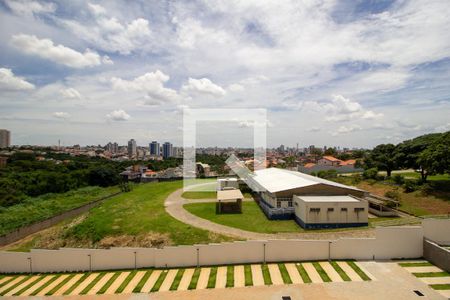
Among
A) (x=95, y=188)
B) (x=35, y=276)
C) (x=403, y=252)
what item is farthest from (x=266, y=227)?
(x=95, y=188)

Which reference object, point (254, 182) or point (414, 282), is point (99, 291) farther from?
point (254, 182)

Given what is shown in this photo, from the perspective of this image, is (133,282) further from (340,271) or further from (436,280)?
(436,280)

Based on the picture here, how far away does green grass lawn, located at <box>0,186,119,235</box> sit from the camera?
2956 cm

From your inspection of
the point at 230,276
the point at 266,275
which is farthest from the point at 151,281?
the point at 266,275

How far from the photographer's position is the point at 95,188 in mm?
48250

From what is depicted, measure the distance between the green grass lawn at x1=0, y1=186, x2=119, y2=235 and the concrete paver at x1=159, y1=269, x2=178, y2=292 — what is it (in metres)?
18.8

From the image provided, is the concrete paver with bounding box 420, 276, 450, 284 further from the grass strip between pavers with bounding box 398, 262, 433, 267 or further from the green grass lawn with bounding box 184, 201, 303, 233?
the green grass lawn with bounding box 184, 201, 303, 233

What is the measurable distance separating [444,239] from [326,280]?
8.69m

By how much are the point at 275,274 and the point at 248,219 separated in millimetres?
8985

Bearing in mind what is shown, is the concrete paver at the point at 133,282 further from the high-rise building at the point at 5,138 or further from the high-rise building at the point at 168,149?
the high-rise building at the point at 5,138

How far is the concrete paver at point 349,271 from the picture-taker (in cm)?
1333

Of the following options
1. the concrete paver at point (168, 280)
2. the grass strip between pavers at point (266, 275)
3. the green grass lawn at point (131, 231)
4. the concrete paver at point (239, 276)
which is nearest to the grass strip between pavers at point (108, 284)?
the concrete paver at point (168, 280)

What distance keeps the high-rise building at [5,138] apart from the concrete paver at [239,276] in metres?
169

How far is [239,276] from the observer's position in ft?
46.2
